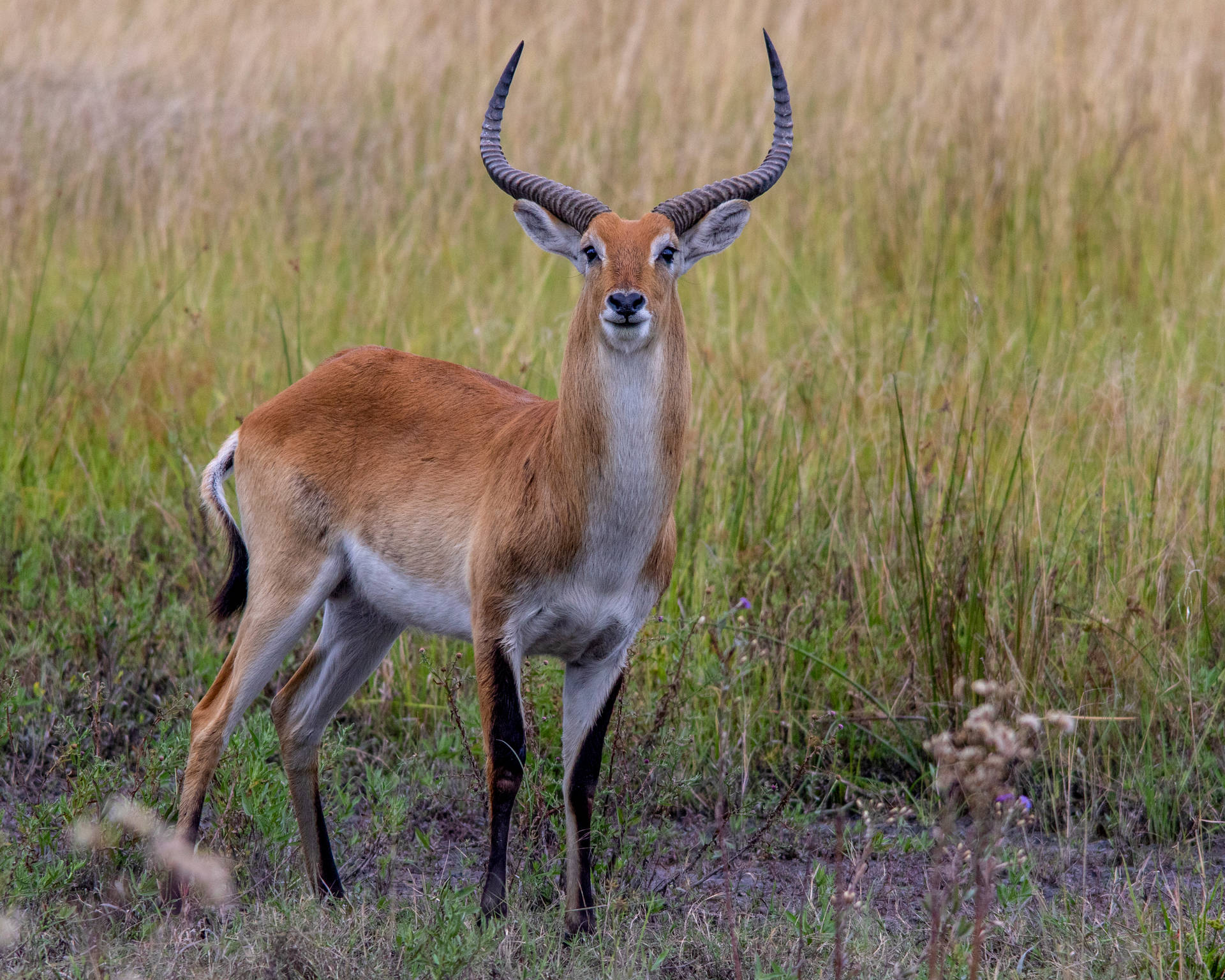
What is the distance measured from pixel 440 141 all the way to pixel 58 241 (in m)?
2.41

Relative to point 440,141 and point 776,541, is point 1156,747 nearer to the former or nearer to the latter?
point 776,541

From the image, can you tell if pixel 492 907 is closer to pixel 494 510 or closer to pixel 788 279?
pixel 494 510

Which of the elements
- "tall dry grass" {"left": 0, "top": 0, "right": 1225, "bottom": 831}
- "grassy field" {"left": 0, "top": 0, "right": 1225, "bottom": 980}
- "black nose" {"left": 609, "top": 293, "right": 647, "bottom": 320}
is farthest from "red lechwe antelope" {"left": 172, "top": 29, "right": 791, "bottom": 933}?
"tall dry grass" {"left": 0, "top": 0, "right": 1225, "bottom": 831}

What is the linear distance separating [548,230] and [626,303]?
1.81ft

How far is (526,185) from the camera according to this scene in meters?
3.76

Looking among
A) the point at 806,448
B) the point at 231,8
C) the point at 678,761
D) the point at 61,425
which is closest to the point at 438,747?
the point at 678,761

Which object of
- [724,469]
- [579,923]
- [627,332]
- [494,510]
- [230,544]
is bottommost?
[579,923]

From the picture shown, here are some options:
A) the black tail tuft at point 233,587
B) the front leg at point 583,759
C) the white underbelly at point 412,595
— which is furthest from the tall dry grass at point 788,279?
the black tail tuft at point 233,587

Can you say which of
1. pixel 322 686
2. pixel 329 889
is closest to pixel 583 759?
pixel 329 889

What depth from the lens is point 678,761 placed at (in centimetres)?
438

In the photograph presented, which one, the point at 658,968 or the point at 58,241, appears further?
the point at 58,241

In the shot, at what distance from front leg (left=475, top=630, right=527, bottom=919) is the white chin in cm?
76

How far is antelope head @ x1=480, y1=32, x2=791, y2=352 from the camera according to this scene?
3.44m

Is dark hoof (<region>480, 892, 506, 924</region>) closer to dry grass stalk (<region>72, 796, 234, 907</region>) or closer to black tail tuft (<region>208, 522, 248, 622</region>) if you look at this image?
dry grass stalk (<region>72, 796, 234, 907</region>)
